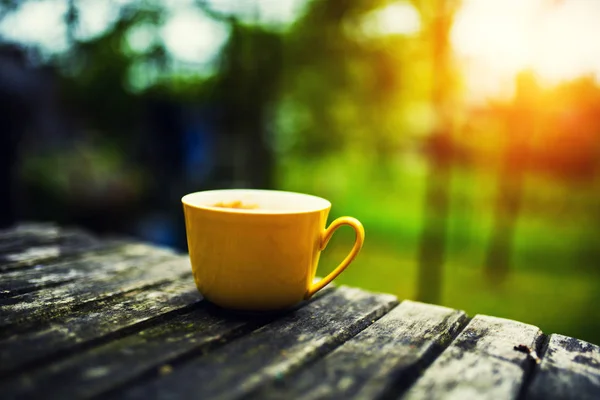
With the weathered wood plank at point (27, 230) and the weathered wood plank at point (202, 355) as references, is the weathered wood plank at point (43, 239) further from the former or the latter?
the weathered wood plank at point (202, 355)

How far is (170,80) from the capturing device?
14.3ft

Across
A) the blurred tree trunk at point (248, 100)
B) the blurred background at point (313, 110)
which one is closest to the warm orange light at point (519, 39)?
the blurred background at point (313, 110)

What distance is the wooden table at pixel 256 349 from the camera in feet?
1.97

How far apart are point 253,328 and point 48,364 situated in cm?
32

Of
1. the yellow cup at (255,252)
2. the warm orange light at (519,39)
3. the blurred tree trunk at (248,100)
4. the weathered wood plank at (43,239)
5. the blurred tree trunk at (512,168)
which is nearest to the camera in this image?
the yellow cup at (255,252)

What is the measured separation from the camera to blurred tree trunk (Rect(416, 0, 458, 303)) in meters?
2.88

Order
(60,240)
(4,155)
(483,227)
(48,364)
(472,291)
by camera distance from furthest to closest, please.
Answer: (483,227), (472,291), (4,155), (60,240), (48,364)

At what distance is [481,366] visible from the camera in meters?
0.70

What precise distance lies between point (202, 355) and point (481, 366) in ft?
1.43

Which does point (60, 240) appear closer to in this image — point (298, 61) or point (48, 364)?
point (48, 364)

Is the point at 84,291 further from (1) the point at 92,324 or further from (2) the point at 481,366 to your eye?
(2) the point at 481,366

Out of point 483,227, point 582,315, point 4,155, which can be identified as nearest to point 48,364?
point 4,155

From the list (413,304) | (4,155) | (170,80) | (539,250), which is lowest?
(539,250)

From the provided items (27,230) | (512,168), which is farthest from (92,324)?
(512,168)
